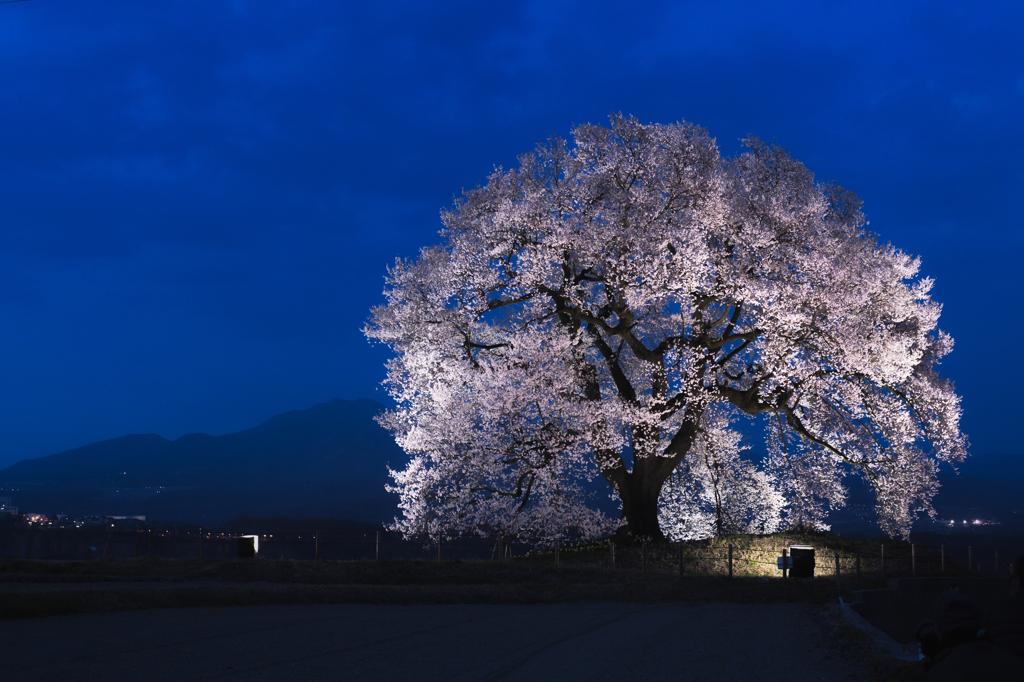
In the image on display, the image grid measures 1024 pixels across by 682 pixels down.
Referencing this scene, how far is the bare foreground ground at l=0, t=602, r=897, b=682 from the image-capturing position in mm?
8508

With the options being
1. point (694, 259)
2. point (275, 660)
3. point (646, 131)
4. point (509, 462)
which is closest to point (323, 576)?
point (509, 462)

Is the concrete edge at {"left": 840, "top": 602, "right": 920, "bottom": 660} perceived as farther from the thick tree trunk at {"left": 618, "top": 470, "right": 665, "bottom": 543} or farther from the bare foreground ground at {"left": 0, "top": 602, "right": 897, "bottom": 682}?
the thick tree trunk at {"left": 618, "top": 470, "right": 665, "bottom": 543}

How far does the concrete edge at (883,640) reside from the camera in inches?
347

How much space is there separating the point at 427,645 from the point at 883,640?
6.17m

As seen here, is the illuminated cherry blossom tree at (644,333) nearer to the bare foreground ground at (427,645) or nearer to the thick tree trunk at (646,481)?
the thick tree trunk at (646,481)

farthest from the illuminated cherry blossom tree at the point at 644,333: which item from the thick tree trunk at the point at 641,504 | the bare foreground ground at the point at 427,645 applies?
the bare foreground ground at the point at 427,645

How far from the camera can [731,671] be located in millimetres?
8758

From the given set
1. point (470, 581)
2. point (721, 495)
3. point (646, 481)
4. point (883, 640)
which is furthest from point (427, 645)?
point (721, 495)

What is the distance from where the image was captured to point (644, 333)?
87.4 ft

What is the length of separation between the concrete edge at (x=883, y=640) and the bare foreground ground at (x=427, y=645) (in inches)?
12.9

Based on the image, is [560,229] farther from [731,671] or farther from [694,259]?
[731,671]

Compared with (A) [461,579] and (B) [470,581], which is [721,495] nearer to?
(B) [470,581]

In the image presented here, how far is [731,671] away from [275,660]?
217 inches

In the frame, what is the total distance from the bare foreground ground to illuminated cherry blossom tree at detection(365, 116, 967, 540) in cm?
1015
